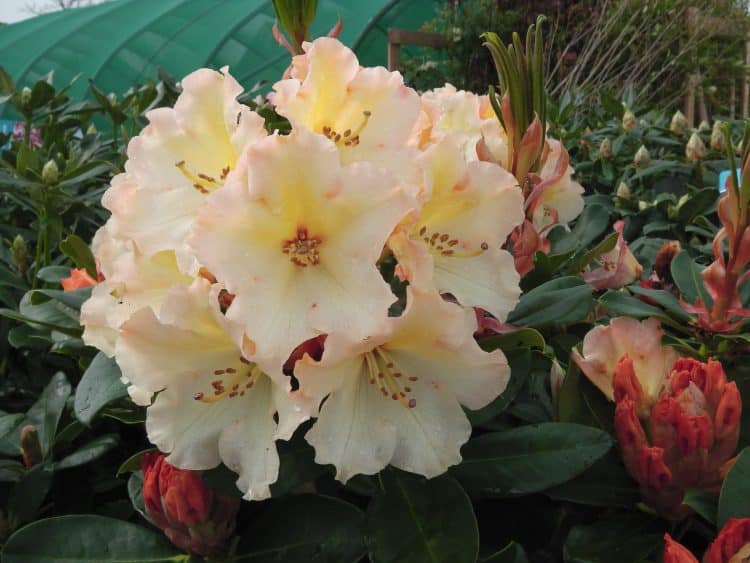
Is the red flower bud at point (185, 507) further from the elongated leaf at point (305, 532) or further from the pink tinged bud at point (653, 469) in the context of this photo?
the pink tinged bud at point (653, 469)

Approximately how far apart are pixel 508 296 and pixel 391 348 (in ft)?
0.44

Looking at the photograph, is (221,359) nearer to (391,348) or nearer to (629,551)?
(391,348)

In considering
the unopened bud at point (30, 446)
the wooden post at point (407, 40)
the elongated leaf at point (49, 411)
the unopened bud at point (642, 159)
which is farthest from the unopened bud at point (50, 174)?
the wooden post at point (407, 40)

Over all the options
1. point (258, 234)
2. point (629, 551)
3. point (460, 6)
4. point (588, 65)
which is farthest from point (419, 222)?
point (460, 6)

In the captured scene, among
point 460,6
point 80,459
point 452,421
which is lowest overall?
point 460,6

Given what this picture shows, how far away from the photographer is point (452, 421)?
2.40 feet

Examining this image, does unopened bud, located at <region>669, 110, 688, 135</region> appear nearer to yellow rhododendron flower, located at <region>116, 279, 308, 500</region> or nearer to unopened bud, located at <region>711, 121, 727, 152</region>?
unopened bud, located at <region>711, 121, 727, 152</region>

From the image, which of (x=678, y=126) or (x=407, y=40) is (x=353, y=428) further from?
(x=407, y=40)

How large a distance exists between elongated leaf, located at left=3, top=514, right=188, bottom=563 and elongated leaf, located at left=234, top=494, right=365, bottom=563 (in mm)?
83

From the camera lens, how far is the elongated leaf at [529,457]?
0.76 metres

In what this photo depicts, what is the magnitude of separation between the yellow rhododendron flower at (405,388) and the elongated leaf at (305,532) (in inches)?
3.9

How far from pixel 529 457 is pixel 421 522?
0.44ft

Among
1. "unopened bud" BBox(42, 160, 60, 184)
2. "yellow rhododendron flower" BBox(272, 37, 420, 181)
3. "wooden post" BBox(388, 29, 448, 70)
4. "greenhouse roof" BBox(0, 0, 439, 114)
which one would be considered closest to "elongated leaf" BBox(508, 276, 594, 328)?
"yellow rhododendron flower" BBox(272, 37, 420, 181)

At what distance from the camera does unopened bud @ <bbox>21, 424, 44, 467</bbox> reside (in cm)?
100
